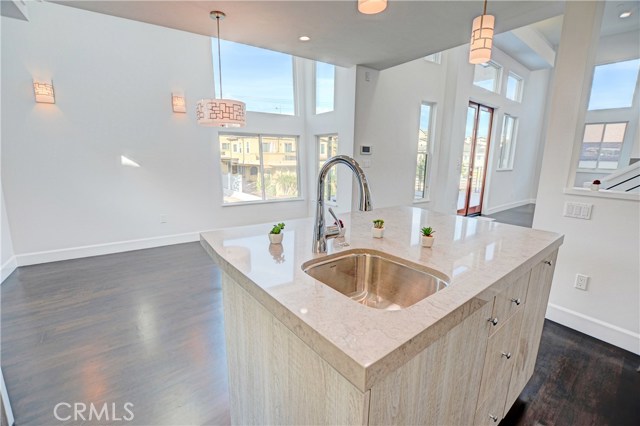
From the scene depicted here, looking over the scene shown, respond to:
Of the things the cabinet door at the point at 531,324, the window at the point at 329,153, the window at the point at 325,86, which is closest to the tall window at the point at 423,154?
the window at the point at 329,153

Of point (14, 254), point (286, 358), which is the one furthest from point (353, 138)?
point (14, 254)

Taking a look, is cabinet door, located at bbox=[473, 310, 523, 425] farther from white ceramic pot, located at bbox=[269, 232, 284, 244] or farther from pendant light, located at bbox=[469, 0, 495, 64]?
pendant light, located at bbox=[469, 0, 495, 64]

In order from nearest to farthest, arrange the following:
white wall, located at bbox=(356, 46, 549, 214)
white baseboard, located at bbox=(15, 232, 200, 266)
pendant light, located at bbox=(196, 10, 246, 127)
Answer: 1. pendant light, located at bbox=(196, 10, 246, 127)
2. white baseboard, located at bbox=(15, 232, 200, 266)
3. white wall, located at bbox=(356, 46, 549, 214)

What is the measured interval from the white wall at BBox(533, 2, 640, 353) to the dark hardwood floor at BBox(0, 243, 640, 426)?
20 cm

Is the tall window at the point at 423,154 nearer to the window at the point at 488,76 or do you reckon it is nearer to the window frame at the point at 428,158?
the window frame at the point at 428,158

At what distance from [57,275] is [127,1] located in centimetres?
299

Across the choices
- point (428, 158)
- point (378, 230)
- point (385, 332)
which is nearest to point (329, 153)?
point (428, 158)

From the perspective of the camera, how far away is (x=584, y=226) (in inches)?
85.6

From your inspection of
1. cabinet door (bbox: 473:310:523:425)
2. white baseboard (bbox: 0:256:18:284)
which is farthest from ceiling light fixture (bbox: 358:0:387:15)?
white baseboard (bbox: 0:256:18:284)

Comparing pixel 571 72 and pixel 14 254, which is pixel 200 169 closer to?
pixel 14 254

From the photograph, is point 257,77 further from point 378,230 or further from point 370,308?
point 370,308

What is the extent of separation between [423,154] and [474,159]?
178 centimetres

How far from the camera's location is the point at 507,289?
1119mm

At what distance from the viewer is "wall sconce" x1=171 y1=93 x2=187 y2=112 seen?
13.4 ft
